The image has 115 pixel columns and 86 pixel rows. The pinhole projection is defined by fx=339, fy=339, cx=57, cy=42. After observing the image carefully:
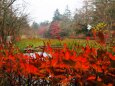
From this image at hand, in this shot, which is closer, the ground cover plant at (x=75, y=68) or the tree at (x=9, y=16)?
the ground cover plant at (x=75, y=68)

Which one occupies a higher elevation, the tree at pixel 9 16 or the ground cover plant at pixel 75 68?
the tree at pixel 9 16

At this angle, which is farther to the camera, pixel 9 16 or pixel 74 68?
pixel 9 16

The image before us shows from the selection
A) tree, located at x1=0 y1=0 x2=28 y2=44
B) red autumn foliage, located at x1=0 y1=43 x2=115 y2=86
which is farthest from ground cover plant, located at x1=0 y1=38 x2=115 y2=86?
tree, located at x1=0 y1=0 x2=28 y2=44

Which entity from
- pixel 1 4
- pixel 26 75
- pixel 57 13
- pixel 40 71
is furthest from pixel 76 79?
pixel 57 13

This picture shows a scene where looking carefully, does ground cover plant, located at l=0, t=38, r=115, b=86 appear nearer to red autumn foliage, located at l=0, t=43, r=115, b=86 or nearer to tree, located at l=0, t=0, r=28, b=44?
red autumn foliage, located at l=0, t=43, r=115, b=86

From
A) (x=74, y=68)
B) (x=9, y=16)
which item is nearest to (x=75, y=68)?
(x=74, y=68)

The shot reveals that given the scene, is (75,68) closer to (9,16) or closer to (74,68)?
(74,68)

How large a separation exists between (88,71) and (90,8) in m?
53.1

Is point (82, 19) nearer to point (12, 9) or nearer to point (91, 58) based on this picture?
point (12, 9)

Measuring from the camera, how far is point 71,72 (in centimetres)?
262

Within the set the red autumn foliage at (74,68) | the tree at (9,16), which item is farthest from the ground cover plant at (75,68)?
the tree at (9,16)

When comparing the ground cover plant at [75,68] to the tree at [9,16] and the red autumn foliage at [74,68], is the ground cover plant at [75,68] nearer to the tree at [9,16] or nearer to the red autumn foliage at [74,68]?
the red autumn foliage at [74,68]

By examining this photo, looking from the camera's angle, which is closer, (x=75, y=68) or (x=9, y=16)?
(x=75, y=68)

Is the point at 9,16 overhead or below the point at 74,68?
overhead
